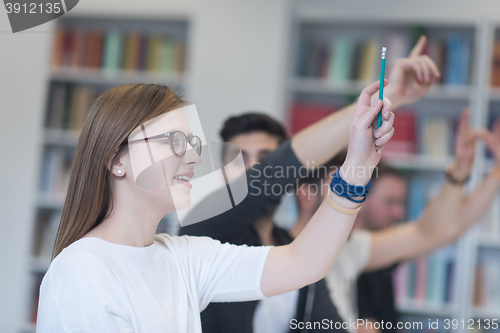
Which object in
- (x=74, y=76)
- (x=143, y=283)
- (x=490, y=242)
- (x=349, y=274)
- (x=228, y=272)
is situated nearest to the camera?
(x=143, y=283)

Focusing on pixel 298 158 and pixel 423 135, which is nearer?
pixel 298 158

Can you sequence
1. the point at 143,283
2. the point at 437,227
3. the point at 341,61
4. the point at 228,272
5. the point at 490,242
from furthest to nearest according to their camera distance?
the point at 341,61, the point at 490,242, the point at 437,227, the point at 228,272, the point at 143,283

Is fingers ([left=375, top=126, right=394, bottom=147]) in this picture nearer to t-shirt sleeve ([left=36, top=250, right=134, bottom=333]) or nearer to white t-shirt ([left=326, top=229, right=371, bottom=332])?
t-shirt sleeve ([left=36, top=250, right=134, bottom=333])

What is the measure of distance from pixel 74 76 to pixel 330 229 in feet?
8.21

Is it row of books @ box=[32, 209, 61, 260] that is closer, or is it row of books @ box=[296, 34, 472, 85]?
row of books @ box=[296, 34, 472, 85]

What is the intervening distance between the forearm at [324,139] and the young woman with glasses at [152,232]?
0.88ft

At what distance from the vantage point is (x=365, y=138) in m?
→ 0.77

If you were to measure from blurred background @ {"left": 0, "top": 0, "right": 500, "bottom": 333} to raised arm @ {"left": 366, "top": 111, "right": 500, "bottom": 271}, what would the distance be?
2.57 ft

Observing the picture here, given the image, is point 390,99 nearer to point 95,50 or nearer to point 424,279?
point 424,279

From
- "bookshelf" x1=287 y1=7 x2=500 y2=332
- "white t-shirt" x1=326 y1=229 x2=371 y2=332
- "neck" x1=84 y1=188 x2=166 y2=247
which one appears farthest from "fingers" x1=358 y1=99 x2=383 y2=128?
"bookshelf" x1=287 y1=7 x2=500 y2=332

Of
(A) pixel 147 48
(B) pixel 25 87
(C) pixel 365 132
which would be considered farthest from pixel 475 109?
(B) pixel 25 87

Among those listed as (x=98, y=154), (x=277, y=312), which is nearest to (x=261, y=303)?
(x=277, y=312)

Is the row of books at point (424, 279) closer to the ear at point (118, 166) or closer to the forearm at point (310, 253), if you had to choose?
the forearm at point (310, 253)

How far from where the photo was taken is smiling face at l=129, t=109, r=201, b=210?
2.74ft
